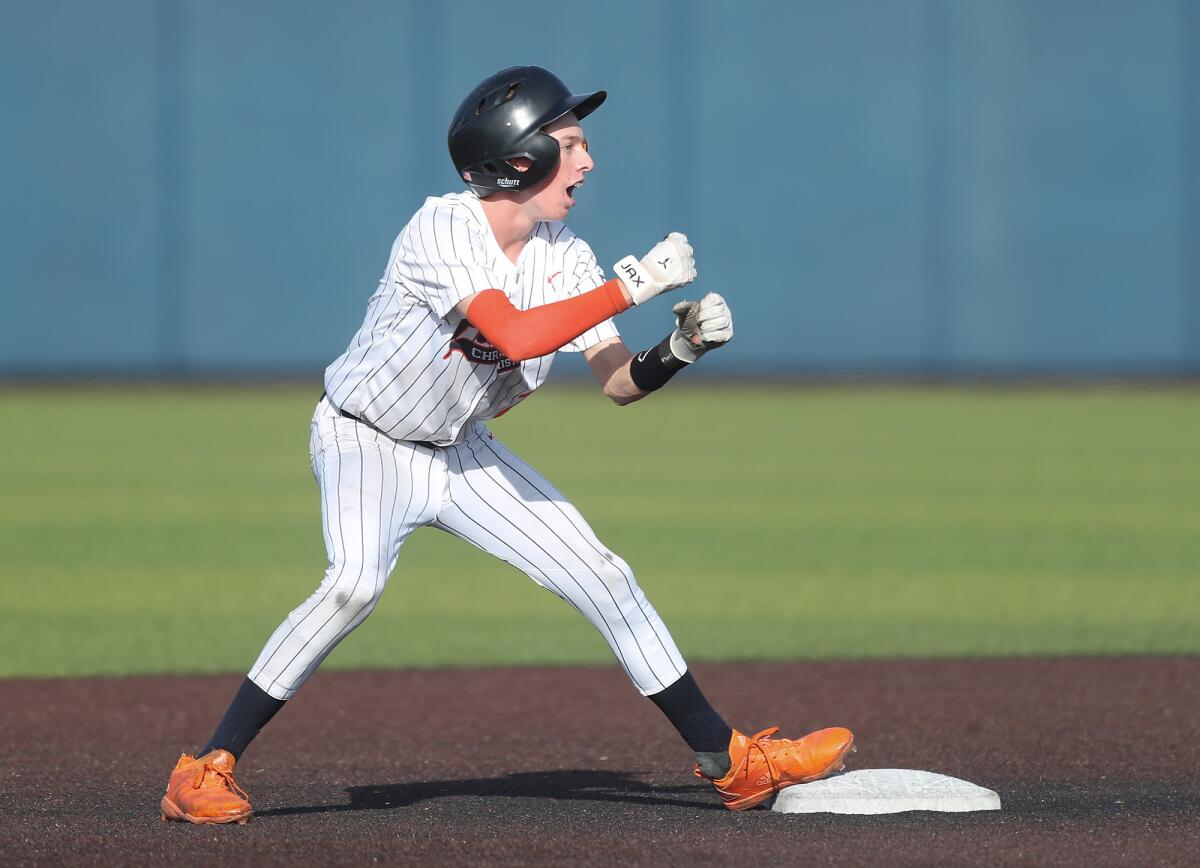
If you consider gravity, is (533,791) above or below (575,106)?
below

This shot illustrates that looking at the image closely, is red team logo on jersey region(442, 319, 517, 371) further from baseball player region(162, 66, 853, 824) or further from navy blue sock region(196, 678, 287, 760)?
navy blue sock region(196, 678, 287, 760)

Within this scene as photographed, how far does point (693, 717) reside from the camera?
183 inches

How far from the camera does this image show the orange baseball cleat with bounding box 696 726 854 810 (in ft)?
15.0

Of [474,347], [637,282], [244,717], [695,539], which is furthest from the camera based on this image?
[695,539]

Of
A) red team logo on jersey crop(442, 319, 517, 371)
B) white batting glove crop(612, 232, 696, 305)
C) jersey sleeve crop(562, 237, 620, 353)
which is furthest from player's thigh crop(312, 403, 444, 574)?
white batting glove crop(612, 232, 696, 305)

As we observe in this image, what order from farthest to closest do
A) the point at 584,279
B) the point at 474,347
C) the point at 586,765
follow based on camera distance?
the point at 586,765 < the point at 584,279 < the point at 474,347

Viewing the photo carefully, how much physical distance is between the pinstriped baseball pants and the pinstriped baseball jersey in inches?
3.5

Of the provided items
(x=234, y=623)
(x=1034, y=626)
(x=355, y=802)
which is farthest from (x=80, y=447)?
(x=355, y=802)

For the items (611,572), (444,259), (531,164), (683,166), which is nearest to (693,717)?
(611,572)

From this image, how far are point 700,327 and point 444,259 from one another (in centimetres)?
65

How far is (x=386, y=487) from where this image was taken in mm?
4535

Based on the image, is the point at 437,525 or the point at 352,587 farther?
the point at 437,525

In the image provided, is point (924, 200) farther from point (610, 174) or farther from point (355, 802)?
point (355, 802)

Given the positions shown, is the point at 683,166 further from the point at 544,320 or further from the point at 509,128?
the point at 544,320
